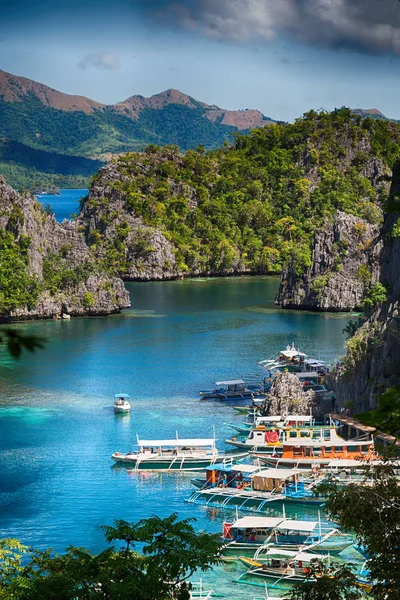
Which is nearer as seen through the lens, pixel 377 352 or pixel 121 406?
pixel 377 352

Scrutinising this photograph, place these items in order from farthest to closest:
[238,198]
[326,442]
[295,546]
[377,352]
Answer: [238,198], [377,352], [326,442], [295,546]

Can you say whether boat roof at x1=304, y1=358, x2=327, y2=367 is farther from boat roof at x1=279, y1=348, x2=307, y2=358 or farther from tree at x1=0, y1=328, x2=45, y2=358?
tree at x1=0, y1=328, x2=45, y2=358

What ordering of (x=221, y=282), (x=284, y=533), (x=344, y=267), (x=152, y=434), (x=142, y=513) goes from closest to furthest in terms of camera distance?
(x=284, y=533) → (x=142, y=513) → (x=152, y=434) → (x=344, y=267) → (x=221, y=282)

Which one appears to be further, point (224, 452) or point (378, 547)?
point (224, 452)

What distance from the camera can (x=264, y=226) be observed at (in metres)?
124

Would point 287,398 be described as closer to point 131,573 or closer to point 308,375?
point 308,375

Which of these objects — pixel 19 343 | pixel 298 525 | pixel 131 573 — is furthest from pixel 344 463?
pixel 19 343

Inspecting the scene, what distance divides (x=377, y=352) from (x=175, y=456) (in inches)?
368

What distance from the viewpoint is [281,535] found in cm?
3114

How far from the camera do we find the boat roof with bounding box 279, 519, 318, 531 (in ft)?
101

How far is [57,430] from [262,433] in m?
9.03

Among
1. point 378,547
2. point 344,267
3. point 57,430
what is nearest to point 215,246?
point 344,267

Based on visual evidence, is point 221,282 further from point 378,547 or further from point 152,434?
point 378,547

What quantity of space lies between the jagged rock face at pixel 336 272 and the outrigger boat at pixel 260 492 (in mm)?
46794
